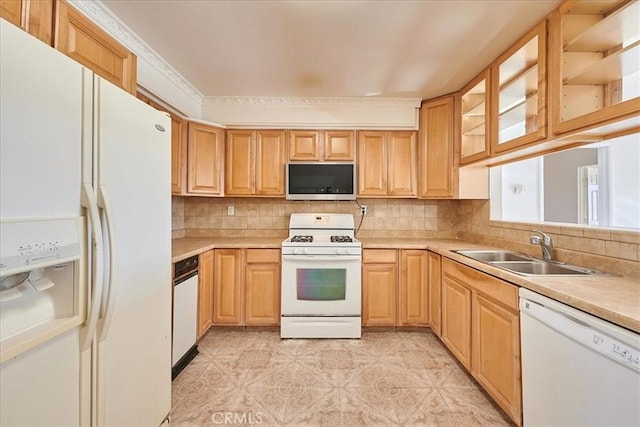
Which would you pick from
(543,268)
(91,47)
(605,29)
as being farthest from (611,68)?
(91,47)

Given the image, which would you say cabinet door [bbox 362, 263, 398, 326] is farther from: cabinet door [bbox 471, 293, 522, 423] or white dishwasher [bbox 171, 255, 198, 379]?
white dishwasher [bbox 171, 255, 198, 379]

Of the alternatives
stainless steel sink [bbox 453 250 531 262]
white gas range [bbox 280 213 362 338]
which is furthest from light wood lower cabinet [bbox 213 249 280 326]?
stainless steel sink [bbox 453 250 531 262]

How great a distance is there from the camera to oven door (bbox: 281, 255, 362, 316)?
8.56 ft

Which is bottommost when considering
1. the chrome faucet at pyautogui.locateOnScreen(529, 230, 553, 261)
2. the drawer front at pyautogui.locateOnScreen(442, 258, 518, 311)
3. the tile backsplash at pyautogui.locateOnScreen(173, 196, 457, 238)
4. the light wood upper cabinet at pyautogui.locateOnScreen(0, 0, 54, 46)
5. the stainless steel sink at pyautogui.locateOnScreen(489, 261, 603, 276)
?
the drawer front at pyautogui.locateOnScreen(442, 258, 518, 311)

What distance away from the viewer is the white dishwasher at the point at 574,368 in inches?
36.1

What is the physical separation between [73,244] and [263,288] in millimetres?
1962

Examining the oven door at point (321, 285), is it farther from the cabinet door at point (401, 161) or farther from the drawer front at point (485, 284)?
the cabinet door at point (401, 161)

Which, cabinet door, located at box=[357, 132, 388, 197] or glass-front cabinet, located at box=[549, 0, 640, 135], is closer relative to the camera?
glass-front cabinet, located at box=[549, 0, 640, 135]

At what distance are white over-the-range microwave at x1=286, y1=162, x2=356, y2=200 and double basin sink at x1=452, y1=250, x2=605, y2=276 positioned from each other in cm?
126

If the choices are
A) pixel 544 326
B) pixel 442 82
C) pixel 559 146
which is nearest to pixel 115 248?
pixel 544 326

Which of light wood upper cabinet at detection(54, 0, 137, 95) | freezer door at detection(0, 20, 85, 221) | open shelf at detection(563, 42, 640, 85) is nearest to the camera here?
freezer door at detection(0, 20, 85, 221)

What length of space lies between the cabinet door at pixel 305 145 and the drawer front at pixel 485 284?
172cm

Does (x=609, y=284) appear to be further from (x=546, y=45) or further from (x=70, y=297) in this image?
(x=70, y=297)

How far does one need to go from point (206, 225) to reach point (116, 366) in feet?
7.48
